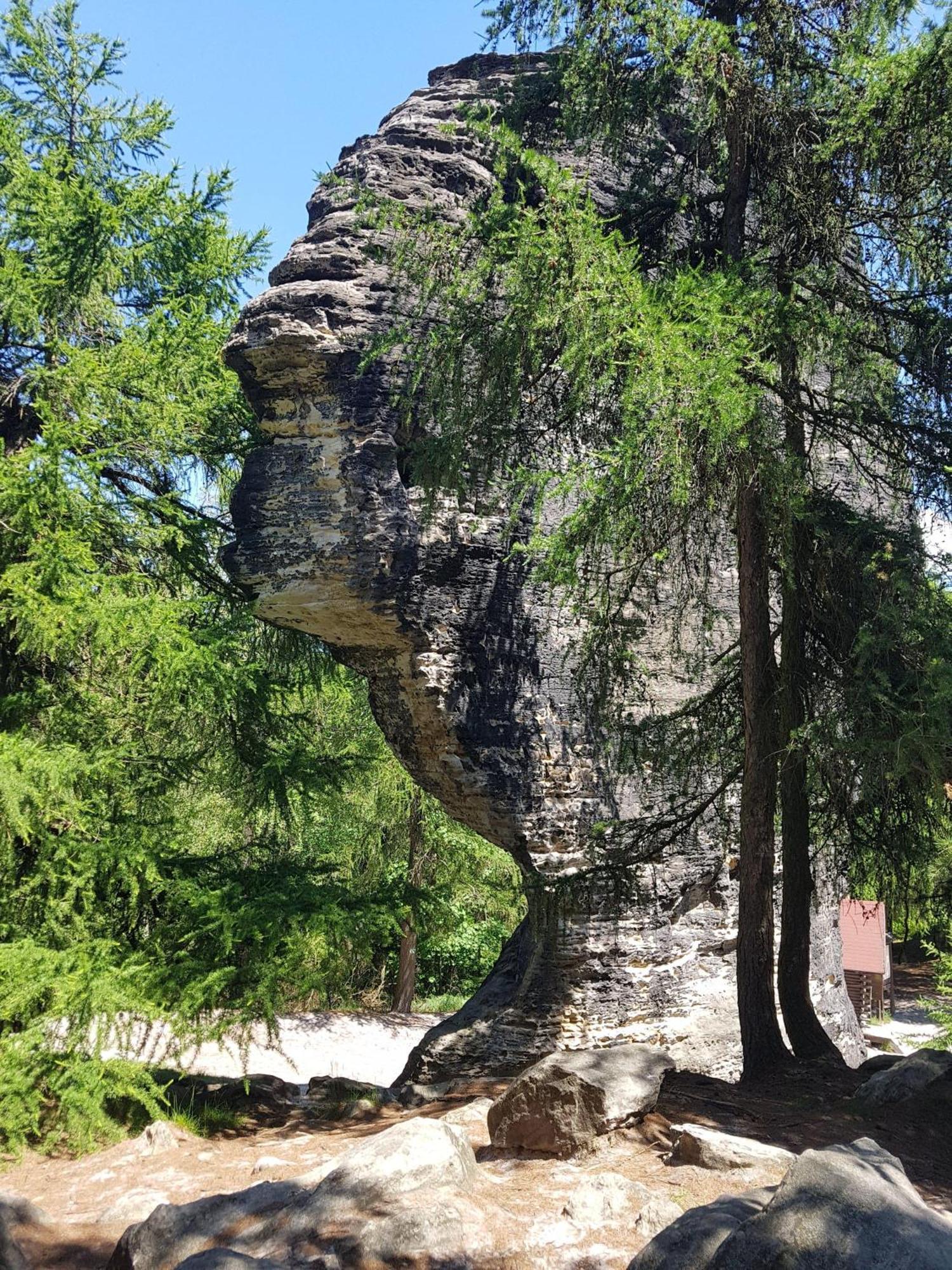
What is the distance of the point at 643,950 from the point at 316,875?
2933mm

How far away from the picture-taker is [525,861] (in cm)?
846

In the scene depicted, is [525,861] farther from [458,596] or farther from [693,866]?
[458,596]

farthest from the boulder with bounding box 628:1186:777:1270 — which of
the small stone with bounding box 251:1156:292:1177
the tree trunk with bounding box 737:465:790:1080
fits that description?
the tree trunk with bounding box 737:465:790:1080

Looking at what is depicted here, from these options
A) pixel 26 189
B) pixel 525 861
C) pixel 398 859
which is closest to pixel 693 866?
pixel 525 861

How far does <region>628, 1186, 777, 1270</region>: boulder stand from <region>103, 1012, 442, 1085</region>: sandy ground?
8.21 metres

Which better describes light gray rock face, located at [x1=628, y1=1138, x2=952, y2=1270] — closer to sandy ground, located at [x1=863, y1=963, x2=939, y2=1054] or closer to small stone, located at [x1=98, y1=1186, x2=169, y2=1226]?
small stone, located at [x1=98, y1=1186, x2=169, y2=1226]

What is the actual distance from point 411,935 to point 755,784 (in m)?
10.0

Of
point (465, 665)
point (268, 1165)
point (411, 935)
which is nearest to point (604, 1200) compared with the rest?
point (268, 1165)

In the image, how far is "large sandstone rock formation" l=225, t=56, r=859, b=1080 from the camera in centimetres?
817

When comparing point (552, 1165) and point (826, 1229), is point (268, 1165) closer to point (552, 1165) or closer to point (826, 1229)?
point (552, 1165)

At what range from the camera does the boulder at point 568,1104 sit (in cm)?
540

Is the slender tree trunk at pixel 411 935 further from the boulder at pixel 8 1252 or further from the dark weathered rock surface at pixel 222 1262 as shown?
the dark weathered rock surface at pixel 222 1262

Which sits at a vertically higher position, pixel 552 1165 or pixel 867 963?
pixel 552 1165

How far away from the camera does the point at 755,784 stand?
6.89 metres
